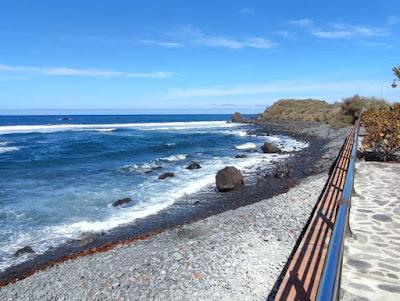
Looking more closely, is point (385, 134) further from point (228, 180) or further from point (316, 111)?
point (316, 111)

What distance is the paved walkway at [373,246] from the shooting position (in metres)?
4.59

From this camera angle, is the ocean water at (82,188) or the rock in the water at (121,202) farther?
the rock in the water at (121,202)

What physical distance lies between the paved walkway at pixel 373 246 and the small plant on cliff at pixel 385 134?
145 inches

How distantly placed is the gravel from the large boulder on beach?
21.6 ft

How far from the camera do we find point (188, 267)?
7.07m

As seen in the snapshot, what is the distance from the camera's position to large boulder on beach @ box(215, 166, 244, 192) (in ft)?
55.1

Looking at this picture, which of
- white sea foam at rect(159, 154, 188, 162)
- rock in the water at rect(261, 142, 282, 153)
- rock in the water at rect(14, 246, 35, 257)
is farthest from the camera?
rock in the water at rect(261, 142, 282, 153)

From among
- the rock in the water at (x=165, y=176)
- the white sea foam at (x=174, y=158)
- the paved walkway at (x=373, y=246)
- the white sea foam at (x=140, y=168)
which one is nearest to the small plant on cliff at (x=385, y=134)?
the paved walkway at (x=373, y=246)

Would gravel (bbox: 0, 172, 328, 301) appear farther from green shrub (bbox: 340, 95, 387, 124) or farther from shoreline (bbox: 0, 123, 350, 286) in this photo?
green shrub (bbox: 340, 95, 387, 124)

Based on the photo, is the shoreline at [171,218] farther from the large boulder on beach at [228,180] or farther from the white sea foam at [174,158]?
the white sea foam at [174,158]

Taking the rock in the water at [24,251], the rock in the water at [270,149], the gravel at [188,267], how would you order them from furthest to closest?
→ the rock in the water at [270,149], the rock in the water at [24,251], the gravel at [188,267]

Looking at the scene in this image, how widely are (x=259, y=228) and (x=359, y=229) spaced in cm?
273

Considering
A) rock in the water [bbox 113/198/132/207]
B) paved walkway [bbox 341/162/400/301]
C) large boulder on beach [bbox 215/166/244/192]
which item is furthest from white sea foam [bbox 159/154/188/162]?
paved walkway [bbox 341/162/400/301]

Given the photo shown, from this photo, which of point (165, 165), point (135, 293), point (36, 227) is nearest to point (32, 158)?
point (165, 165)
